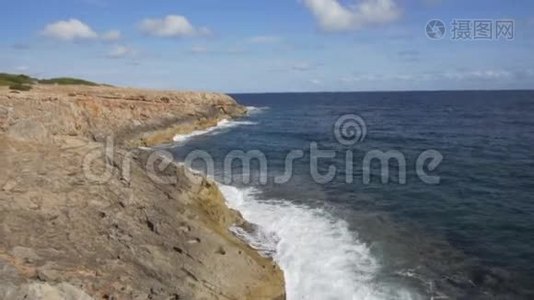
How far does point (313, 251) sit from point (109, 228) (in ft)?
26.5

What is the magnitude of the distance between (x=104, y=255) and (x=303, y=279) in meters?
6.77

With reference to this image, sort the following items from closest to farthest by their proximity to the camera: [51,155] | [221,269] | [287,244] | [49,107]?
1. [221,269]
2. [51,155]
3. [287,244]
4. [49,107]

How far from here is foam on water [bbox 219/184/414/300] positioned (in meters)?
16.5

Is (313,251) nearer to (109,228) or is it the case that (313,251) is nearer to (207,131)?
(109,228)

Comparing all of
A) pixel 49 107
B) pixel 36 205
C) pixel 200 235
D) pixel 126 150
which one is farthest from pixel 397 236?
pixel 49 107

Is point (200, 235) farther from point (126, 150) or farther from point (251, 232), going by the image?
point (126, 150)

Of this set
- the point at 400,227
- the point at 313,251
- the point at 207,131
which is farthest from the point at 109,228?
the point at 207,131

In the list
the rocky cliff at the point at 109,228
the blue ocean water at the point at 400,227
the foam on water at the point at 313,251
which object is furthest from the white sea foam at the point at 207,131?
the rocky cliff at the point at 109,228

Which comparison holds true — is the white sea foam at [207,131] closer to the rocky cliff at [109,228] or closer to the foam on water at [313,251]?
the foam on water at [313,251]

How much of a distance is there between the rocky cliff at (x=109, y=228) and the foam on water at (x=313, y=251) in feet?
4.06

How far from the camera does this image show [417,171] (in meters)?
35.2

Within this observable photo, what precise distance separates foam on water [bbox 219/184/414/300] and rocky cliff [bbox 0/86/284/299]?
1239mm

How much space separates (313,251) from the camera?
65.0 feet

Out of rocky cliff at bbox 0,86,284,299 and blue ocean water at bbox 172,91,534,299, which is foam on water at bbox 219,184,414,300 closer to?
blue ocean water at bbox 172,91,534,299
